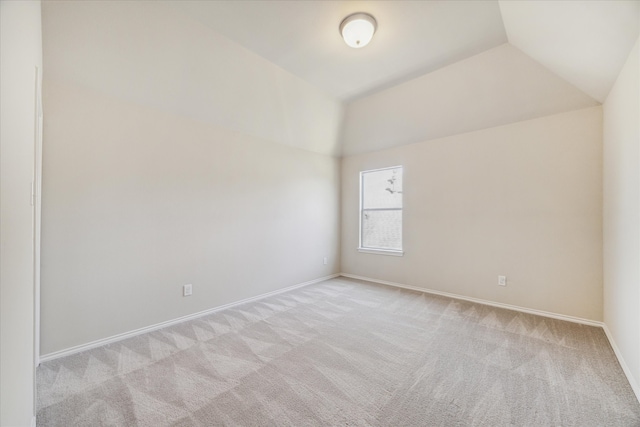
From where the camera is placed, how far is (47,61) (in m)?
2.12

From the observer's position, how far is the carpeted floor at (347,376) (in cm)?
159

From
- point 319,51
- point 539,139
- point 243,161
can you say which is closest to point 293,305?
point 243,161

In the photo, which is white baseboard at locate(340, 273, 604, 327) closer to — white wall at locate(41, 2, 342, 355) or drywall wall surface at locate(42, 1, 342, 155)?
white wall at locate(41, 2, 342, 355)

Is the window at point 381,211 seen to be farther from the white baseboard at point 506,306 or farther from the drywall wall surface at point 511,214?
the white baseboard at point 506,306

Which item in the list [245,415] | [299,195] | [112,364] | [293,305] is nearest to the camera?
[245,415]

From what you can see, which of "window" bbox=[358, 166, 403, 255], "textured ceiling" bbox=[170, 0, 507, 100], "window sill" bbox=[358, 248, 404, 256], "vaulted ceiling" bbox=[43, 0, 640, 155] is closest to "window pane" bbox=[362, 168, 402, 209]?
"window" bbox=[358, 166, 403, 255]

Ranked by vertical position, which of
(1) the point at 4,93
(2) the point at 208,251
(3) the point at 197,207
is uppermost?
(1) the point at 4,93

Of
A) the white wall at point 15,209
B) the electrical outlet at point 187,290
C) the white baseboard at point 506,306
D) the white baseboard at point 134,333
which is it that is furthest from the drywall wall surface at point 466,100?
the white wall at point 15,209

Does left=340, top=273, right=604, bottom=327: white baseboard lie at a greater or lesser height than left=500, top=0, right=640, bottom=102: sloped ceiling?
lesser

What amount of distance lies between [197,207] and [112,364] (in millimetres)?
1645

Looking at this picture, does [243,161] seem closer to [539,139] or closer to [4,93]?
[4,93]

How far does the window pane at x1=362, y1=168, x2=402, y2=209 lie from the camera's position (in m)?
4.49

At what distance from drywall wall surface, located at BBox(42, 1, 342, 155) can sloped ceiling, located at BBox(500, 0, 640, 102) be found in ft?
7.55

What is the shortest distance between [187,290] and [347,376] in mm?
2056
